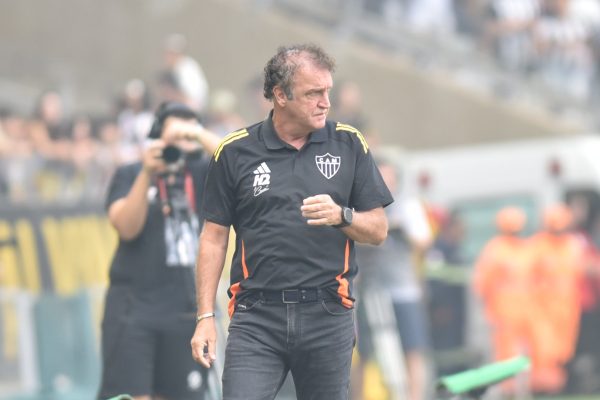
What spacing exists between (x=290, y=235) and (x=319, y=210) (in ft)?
1.03

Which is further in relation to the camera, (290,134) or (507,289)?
(507,289)

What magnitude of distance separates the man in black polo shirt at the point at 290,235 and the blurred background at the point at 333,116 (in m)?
5.47

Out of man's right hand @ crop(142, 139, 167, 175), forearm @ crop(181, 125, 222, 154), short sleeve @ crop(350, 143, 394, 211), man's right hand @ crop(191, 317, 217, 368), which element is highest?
forearm @ crop(181, 125, 222, 154)

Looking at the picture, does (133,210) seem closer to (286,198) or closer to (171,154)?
(171,154)

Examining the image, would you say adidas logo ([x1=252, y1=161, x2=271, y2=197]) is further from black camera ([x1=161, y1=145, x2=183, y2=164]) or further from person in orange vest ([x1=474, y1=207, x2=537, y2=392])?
person in orange vest ([x1=474, y1=207, x2=537, y2=392])

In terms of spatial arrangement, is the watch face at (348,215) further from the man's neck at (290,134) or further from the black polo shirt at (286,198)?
the man's neck at (290,134)

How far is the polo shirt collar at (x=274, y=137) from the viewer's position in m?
6.25

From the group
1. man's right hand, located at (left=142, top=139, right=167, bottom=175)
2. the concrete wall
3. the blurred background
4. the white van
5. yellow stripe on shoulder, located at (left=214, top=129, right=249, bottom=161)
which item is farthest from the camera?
the concrete wall

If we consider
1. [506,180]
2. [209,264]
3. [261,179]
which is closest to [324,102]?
[261,179]

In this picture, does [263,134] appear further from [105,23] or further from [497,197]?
[105,23]

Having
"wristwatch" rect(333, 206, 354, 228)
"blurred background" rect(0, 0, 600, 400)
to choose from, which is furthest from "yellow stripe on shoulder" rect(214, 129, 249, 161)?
"blurred background" rect(0, 0, 600, 400)

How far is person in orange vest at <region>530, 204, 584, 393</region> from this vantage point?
15.0m

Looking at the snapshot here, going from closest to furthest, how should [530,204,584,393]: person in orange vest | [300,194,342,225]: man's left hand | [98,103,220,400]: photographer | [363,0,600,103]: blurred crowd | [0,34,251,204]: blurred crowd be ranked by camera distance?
[300,194,342,225]: man's left hand → [98,103,220,400]: photographer → [0,34,251,204]: blurred crowd → [530,204,584,393]: person in orange vest → [363,0,600,103]: blurred crowd

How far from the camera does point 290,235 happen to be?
20.3 feet
